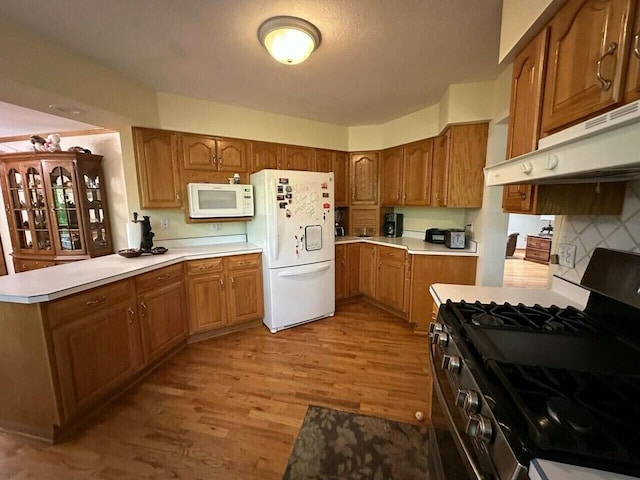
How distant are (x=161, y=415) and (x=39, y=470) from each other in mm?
567

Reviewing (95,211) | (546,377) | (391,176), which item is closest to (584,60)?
(546,377)

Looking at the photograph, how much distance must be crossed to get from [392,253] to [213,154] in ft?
7.62

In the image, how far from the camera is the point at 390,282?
3.26 meters

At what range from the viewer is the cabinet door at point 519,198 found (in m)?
1.27

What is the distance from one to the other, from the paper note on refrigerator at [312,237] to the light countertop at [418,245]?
1.50ft

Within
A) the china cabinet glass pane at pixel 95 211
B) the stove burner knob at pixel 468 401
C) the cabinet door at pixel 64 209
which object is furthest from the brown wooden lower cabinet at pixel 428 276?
the cabinet door at pixel 64 209

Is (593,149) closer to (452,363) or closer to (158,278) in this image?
(452,363)

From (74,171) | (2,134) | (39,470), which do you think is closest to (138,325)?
(39,470)

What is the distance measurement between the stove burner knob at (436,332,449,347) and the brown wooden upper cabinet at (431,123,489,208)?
2.07m

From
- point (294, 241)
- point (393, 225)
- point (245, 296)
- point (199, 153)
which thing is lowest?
point (245, 296)

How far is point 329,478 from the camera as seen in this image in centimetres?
137

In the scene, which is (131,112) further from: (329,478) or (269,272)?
(329,478)

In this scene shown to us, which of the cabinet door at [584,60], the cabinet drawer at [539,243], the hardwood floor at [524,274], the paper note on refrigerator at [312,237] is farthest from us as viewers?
the cabinet drawer at [539,243]

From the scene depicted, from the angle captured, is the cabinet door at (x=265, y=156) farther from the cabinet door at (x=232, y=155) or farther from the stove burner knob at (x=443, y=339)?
the stove burner knob at (x=443, y=339)
